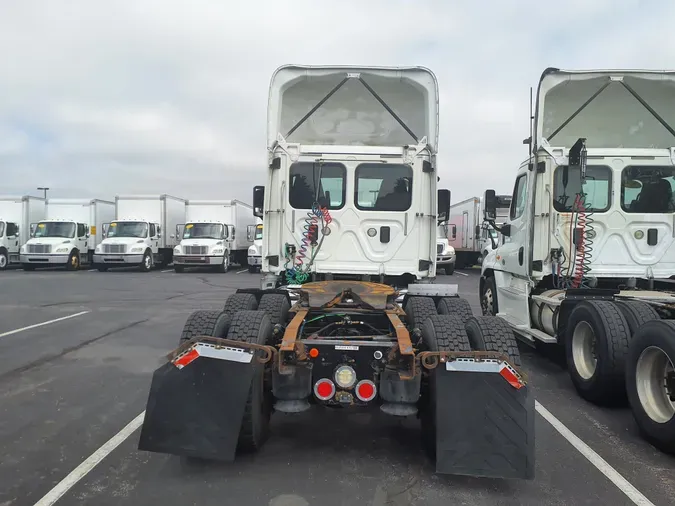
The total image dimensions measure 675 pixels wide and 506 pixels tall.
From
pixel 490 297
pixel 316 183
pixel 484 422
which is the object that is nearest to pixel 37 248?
pixel 316 183

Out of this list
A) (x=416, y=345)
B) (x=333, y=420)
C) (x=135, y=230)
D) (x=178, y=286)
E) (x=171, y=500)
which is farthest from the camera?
(x=135, y=230)

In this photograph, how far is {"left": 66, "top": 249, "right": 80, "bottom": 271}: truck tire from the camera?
24.8 metres

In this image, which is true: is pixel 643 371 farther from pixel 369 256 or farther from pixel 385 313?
pixel 369 256

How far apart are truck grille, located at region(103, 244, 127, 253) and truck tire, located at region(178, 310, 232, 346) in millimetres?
20981

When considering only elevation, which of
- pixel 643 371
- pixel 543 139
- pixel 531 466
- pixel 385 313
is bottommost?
pixel 531 466

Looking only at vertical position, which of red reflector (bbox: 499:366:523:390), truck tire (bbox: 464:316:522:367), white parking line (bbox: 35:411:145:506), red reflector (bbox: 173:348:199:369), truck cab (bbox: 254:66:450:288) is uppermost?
truck cab (bbox: 254:66:450:288)

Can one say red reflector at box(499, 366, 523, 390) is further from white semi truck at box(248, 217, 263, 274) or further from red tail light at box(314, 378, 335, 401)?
white semi truck at box(248, 217, 263, 274)

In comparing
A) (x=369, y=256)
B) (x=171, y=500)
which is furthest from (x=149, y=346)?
(x=171, y=500)

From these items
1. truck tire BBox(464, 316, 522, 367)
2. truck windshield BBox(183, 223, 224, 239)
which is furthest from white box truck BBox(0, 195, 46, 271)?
truck tire BBox(464, 316, 522, 367)

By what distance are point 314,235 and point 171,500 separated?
13.6ft

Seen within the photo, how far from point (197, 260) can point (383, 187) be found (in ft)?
59.0

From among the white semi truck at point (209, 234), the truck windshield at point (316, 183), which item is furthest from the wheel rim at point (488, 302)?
the white semi truck at point (209, 234)

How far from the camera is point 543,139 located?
23.1ft

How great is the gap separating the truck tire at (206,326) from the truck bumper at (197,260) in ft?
64.8
